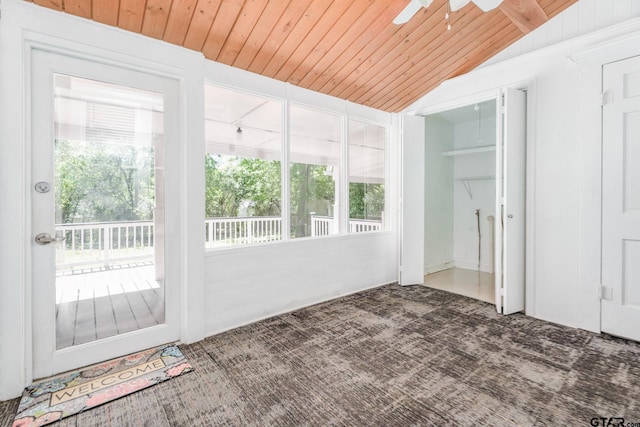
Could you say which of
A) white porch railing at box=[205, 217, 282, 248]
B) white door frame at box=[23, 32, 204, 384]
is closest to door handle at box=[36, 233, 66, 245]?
white door frame at box=[23, 32, 204, 384]

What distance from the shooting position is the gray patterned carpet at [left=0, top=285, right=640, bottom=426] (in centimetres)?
177

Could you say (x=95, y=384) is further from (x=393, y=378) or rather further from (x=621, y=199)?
(x=621, y=199)

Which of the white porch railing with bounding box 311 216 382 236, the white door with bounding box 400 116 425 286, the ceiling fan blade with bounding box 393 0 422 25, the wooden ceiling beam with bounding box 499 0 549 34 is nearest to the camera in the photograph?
the ceiling fan blade with bounding box 393 0 422 25

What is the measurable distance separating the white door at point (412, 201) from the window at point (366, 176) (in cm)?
34

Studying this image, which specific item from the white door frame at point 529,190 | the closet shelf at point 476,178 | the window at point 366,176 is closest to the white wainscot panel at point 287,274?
the window at point 366,176

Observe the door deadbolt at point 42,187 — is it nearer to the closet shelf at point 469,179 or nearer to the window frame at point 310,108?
the window frame at point 310,108

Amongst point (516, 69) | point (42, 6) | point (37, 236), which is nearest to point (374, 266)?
point (516, 69)

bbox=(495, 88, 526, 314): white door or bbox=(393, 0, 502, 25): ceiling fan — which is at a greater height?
bbox=(393, 0, 502, 25): ceiling fan

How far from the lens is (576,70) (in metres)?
2.92

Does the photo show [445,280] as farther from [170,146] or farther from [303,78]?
[170,146]

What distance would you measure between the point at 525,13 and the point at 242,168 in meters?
3.04

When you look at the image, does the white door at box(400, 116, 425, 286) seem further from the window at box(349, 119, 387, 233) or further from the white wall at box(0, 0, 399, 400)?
the window at box(349, 119, 387, 233)

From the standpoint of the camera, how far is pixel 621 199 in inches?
106

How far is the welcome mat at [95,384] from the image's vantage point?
5.96 feet
